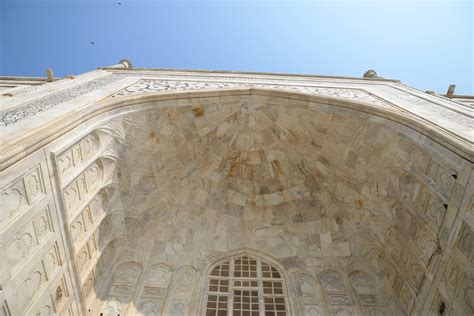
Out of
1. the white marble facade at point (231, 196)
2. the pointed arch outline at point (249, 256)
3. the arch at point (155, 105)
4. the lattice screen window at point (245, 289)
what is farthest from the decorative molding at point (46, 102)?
the lattice screen window at point (245, 289)

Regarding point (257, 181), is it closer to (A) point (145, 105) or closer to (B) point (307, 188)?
(B) point (307, 188)

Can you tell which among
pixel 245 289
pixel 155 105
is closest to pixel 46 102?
pixel 155 105

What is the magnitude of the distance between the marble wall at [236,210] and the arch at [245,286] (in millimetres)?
126

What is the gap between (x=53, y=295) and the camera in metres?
5.20

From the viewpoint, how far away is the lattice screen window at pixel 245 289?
686 cm

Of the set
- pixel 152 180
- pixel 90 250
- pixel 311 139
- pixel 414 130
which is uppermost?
pixel 414 130

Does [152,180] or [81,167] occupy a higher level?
[81,167]

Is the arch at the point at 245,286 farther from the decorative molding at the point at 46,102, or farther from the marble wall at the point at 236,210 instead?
the decorative molding at the point at 46,102

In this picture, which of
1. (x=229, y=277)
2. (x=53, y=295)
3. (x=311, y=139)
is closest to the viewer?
(x=53, y=295)

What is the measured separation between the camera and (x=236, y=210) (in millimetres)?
9062

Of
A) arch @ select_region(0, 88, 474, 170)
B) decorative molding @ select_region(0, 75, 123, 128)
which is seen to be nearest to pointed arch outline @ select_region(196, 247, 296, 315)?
arch @ select_region(0, 88, 474, 170)

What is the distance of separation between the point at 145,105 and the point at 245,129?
8.90 feet

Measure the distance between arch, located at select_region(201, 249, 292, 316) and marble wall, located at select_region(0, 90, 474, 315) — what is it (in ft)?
0.41

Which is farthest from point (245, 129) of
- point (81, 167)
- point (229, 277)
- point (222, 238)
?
point (81, 167)
